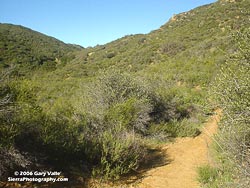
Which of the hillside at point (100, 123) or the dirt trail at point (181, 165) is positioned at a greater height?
the hillside at point (100, 123)

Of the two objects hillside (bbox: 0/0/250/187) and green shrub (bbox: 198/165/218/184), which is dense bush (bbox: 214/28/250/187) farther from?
green shrub (bbox: 198/165/218/184)

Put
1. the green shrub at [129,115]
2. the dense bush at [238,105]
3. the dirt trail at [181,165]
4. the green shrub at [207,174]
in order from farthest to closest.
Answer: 1. the green shrub at [129,115]
2. the dirt trail at [181,165]
3. the green shrub at [207,174]
4. the dense bush at [238,105]

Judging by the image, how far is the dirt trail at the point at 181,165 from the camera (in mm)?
6883

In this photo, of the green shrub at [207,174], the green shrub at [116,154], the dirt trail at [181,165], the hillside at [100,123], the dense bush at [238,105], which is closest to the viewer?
the dense bush at [238,105]

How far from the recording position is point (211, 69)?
19.5 metres

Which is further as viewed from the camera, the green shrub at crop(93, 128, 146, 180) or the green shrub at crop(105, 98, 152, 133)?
the green shrub at crop(105, 98, 152, 133)

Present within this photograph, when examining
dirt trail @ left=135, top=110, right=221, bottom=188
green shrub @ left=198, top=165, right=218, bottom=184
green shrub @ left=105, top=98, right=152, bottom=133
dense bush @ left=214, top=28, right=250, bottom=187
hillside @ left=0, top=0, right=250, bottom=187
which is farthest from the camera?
green shrub @ left=105, top=98, right=152, bottom=133

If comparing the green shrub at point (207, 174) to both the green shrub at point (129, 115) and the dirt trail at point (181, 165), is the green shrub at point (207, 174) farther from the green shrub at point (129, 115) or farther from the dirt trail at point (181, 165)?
the green shrub at point (129, 115)

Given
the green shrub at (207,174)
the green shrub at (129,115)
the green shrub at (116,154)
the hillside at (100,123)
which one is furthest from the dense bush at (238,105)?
the green shrub at (129,115)

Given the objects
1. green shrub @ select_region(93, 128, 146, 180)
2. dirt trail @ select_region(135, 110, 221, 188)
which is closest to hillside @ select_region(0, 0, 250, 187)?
green shrub @ select_region(93, 128, 146, 180)

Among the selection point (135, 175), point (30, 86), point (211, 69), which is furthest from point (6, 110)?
point (211, 69)

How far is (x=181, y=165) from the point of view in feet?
26.9

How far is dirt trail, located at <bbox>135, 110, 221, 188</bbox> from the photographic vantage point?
6.88 metres

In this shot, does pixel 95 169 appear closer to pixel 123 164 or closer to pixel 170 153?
pixel 123 164
